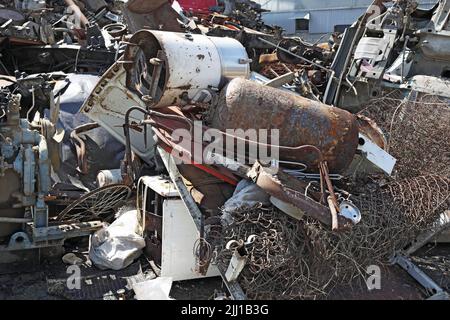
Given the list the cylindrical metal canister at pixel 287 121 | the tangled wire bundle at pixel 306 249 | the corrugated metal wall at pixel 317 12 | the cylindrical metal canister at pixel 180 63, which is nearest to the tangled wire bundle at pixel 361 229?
the tangled wire bundle at pixel 306 249

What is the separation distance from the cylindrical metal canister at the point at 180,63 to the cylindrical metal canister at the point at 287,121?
243mm

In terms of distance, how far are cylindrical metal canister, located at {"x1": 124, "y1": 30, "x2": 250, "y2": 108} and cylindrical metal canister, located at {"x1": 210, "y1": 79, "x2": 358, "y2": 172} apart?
0.80 feet

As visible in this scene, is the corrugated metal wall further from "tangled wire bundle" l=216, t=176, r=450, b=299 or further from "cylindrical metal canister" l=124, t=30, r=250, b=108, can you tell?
"tangled wire bundle" l=216, t=176, r=450, b=299

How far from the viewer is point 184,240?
3.03 meters

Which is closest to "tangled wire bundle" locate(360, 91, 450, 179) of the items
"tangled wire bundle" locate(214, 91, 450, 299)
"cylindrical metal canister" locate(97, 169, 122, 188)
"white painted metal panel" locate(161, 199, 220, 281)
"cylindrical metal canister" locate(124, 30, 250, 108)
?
"tangled wire bundle" locate(214, 91, 450, 299)

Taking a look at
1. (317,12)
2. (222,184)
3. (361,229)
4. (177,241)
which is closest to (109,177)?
(177,241)

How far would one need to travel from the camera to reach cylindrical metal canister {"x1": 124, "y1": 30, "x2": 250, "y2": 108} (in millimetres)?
3051

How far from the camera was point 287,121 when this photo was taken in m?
2.97

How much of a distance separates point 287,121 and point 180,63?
2.64 ft

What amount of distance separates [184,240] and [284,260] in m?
0.78

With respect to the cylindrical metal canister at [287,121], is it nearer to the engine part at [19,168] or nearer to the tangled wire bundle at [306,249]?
the tangled wire bundle at [306,249]

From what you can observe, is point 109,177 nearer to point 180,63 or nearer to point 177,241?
point 177,241
